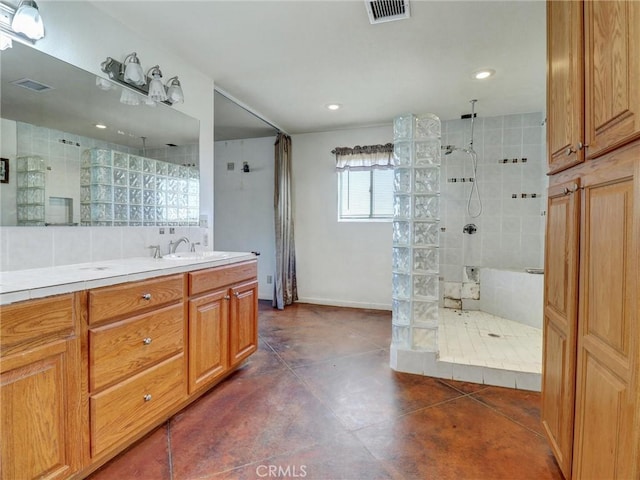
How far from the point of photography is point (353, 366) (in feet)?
8.29

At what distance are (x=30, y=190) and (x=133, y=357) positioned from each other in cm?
98

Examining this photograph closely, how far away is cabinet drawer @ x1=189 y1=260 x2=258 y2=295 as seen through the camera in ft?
6.15

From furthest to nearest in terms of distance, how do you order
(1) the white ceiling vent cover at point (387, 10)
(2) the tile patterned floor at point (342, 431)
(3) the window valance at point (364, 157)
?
(3) the window valance at point (364, 157), (1) the white ceiling vent cover at point (387, 10), (2) the tile patterned floor at point (342, 431)

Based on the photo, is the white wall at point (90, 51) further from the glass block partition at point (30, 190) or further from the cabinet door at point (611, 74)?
the cabinet door at point (611, 74)

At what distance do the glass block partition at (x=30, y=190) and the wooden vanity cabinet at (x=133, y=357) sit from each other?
637 mm

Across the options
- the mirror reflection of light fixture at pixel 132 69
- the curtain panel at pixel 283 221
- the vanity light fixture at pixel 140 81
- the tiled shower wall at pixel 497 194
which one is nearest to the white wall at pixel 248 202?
the curtain panel at pixel 283 221

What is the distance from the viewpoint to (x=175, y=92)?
2.23 metres

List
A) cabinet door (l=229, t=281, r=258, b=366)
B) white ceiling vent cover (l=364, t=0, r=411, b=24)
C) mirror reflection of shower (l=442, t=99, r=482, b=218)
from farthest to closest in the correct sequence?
mirror reflection of shower (l=442, t=99, r=482, b=218) → cabinet door (l=229, t=281, r=258, b=366) → white ceiling vent cover (l=364, t=0, r=411, b=24)

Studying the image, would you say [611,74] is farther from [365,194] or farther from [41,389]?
[365,194]

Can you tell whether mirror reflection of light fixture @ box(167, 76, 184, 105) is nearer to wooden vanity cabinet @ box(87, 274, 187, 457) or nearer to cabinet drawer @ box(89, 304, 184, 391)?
wooden vanity cabinet @ box(87, 274, 187, 457)

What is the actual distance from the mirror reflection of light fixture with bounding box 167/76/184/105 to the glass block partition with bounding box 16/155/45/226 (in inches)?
37.3

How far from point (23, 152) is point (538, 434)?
3031 mm

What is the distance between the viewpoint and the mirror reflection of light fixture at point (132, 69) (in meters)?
1.94

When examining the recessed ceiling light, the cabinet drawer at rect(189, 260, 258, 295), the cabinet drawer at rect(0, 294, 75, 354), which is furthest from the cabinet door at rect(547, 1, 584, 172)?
the cabinet drawer at rect(0, 294, 75, 354)
